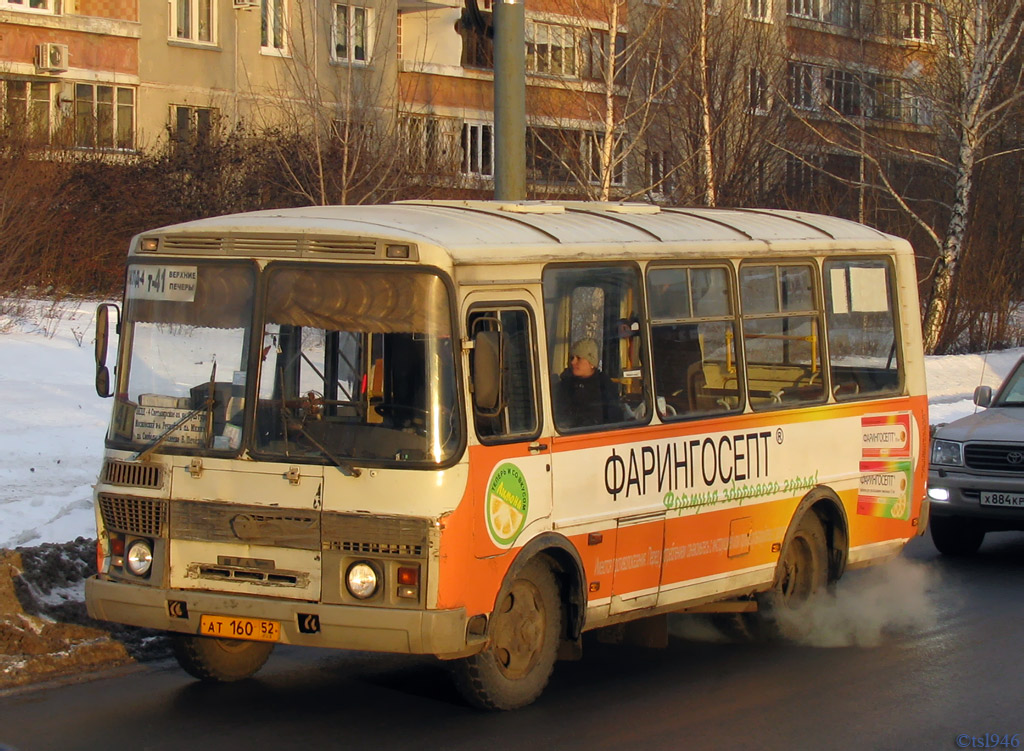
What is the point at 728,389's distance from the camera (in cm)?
877

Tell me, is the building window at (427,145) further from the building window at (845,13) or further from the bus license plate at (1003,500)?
the bus license plate at (1003,500)

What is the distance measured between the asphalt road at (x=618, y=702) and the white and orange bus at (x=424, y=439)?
0.30 metres

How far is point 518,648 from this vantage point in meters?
7.25

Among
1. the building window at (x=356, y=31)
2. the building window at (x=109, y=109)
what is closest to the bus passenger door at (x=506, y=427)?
the building window at (x=109, y=109)

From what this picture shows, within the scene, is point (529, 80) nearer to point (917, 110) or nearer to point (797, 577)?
point (917, 110)

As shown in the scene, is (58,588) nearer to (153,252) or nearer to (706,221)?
(153,252)

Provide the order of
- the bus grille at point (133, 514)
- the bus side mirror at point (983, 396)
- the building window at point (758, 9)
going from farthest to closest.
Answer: the building window at point (758, 9) < the bus side mirror at point (983, 396) < the bus grille at point (133, 514)

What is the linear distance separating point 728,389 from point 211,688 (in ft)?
11.7

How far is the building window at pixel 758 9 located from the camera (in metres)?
30.9

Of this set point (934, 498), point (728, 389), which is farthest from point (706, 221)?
point (934, 498)

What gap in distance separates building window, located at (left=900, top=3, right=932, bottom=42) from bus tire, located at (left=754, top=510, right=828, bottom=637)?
23399 mm

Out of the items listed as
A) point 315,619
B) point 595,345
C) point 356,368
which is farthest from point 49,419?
point 315,619

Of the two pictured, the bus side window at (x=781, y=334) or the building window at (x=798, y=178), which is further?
the building window at (x=798, y=178)

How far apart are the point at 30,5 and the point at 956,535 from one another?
85.2ft
